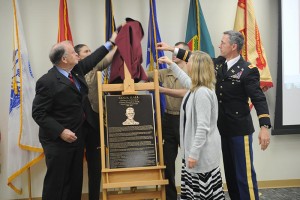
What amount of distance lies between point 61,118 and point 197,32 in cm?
176

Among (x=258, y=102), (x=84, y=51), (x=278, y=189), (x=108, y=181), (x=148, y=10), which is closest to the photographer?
(x=108, y=181)

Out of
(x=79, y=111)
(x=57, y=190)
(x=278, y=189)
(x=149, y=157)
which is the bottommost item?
(x=278, y=189)

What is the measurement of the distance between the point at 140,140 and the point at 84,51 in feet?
3.88

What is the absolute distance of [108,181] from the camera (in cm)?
226

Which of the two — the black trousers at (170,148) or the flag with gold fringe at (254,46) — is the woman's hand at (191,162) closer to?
the black trousers at (170,148)

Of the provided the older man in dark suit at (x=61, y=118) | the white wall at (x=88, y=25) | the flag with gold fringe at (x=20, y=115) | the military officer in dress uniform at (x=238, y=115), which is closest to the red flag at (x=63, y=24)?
the white wall at (x=88, y=25)

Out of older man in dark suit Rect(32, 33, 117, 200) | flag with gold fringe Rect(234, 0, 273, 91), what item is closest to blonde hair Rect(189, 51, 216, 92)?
older man in dark suit Rect(32, 33, 117, 200)

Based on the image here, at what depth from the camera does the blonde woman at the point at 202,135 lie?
203 cm

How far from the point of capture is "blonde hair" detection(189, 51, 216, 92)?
2102 millimetres

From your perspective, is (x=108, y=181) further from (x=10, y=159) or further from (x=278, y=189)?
(x=278, y=189)

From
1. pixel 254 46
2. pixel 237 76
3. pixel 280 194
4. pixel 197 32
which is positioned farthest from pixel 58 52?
pixel 280 194

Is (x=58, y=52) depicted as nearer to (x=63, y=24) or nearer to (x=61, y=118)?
(x=61, y=118)

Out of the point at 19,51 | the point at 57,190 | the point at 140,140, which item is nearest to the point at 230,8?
the point at 140,140

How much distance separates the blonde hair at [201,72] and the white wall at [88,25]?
1.46m
